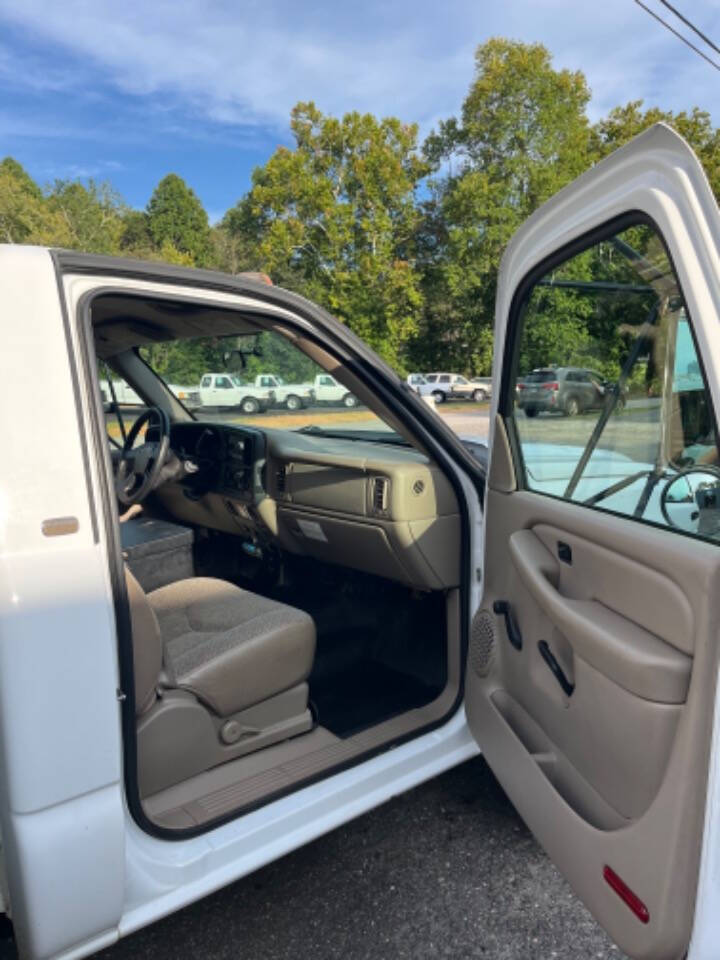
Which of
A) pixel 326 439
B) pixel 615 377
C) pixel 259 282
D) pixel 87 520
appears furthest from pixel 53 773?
pixel 326 439

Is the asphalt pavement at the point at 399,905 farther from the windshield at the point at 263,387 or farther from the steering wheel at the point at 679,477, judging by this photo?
the windshield at the point at 263,387

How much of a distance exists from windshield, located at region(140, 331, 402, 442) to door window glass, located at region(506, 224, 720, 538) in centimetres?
67

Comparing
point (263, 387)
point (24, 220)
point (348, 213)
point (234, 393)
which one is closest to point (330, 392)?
point (263, 387)

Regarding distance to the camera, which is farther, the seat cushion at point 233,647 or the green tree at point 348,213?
the green tree at point 348,213

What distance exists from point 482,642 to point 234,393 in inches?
59.9

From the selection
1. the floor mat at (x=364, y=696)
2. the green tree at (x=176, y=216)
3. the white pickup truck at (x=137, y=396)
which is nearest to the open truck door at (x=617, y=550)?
the floor mat at (x=364, y=696)

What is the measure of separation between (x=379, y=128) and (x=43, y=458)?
28385 mm

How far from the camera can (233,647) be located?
1.97 metres

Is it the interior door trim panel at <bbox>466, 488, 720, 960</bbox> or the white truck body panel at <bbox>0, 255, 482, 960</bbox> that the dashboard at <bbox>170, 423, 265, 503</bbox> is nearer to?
the interior door trim panel at <bbox>466, 488, 720, 960</bbox>

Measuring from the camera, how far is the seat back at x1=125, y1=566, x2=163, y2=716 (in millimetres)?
1587

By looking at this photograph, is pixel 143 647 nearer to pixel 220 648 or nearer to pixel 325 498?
pixel 220 648

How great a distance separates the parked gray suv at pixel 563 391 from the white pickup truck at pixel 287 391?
37.5 inches

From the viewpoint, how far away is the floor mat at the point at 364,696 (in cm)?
235

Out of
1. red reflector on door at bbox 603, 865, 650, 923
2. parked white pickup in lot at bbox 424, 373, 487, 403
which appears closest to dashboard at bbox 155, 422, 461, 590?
red reflector on door at bbox 603, 865, 650, 923
